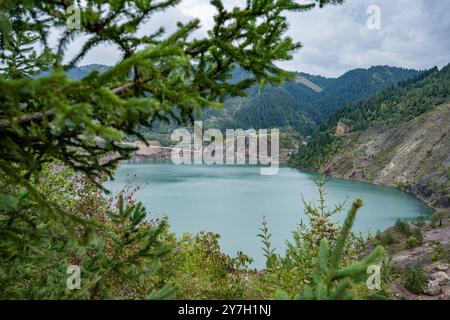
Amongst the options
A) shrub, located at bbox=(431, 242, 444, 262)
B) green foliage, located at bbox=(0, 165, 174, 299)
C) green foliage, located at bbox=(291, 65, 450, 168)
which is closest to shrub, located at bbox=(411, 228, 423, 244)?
shrub, located at bbox=(431, 242, 444, 262)

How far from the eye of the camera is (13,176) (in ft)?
12.5

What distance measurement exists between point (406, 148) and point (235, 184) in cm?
5601

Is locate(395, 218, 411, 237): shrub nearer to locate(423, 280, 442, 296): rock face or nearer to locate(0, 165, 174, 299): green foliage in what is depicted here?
locate(423, 280, 442, 296): rock face

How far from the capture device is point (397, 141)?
12400cm

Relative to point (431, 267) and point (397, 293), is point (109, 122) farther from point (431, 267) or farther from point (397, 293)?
point (431, 267)

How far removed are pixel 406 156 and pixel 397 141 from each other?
15.5m

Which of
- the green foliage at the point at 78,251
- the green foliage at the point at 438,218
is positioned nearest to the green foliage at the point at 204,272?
the green foliage at the point at 78,251

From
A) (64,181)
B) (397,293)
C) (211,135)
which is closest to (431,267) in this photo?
(397,293)

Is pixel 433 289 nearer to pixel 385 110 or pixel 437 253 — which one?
pixel 437 253

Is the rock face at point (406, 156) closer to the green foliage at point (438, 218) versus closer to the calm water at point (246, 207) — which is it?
the calm water at point (246, 207)

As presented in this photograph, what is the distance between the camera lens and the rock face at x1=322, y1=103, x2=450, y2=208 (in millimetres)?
88375

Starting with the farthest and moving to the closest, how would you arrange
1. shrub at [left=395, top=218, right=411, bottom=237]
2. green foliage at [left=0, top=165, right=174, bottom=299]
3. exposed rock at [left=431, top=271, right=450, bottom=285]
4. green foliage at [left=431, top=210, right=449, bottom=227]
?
green foliage at [left=431, top=210, right=449, bottom=227] → shrub at [left=395, top=218, right=411, bottom=237] → exposed rock at [left=431, top=271, right=450, bottom=285] → green foliage at [left=0, top=165, right=174, bottom=299]

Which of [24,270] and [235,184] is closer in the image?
[24,270]

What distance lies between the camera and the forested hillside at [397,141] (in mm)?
96500
